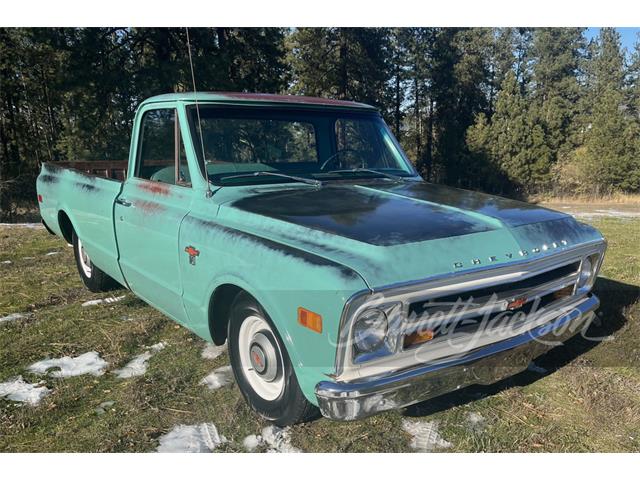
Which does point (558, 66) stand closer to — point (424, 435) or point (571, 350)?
point (571, 350)

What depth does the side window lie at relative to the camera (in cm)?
342

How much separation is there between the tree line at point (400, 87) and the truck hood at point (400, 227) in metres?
14.6

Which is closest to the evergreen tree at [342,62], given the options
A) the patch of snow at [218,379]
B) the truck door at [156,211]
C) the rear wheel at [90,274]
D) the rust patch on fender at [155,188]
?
the rear wheel at [90,274]

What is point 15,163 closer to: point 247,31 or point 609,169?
point 247,31

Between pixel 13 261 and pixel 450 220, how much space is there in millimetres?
6138

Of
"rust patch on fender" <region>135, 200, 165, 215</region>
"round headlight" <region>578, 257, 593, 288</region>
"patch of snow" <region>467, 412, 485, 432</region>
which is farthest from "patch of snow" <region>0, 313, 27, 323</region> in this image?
"round headlight" <region>578, 257, 593, 288</region>

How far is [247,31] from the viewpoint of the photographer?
19703 millimetres

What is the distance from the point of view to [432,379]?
2252mm

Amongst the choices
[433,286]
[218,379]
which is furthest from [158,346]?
[433,286]

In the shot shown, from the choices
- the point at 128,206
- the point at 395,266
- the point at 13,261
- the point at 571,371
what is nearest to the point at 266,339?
the point at 395,266

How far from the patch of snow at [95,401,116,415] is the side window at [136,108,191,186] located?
144 cm

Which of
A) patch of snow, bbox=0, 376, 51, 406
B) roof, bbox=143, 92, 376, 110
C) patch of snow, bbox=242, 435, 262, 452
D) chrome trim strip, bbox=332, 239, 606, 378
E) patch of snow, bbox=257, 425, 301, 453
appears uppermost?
roof, bbox=143, 92, 376, 110

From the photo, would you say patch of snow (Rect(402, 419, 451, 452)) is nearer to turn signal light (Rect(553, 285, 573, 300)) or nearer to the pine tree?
turn signal light (Rect(553, 285, 573, 300))

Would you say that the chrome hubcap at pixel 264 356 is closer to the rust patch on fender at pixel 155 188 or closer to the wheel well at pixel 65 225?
the rust patch on fender at pixel 155 188
